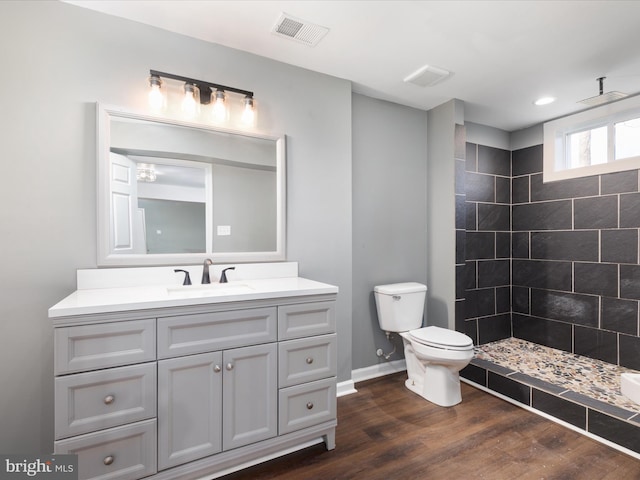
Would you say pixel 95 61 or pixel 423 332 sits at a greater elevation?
pixel 95 61

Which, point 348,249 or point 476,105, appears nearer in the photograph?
point 348,249

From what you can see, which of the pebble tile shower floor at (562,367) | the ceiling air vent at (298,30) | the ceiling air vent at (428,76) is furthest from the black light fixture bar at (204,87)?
the pebble tile shower floor at (562,367)

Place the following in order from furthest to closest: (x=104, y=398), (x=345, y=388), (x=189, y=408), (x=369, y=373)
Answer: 1. (x=369, y=373)
2. (x=345, y=388)
3. (x=189, y=408)
4. (x=104, y=398)

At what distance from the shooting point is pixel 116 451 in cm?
128

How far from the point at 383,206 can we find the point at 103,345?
220 centimetres

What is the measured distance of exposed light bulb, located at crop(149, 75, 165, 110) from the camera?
173 centimetres

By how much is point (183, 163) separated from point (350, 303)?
1541 millimetres

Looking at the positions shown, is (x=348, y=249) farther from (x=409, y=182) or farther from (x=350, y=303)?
(x=409, y=182)

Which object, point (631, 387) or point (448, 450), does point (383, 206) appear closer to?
point (448, 450)

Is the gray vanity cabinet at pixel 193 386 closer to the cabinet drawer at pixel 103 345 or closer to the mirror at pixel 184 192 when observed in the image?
the cabinet drawer at pixel 103 345

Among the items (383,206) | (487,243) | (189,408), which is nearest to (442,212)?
(383,206)

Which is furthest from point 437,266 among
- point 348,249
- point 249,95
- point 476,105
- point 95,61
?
point 95,61

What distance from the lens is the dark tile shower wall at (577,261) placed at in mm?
2594

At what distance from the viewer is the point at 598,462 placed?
1.67 meters
